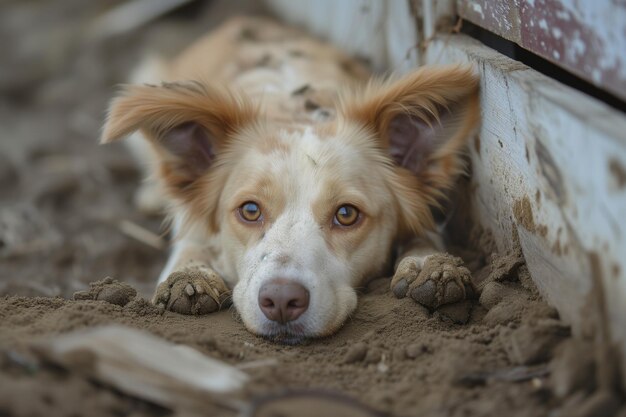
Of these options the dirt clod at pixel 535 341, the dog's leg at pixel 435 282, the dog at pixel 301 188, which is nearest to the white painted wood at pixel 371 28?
the dog at pixel 301 188

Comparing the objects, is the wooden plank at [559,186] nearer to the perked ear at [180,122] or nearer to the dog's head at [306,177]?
the dog's head at [306,177]

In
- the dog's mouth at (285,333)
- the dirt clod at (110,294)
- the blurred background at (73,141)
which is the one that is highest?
the dog's mouth at (285,333)

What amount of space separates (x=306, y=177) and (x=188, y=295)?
664 mm

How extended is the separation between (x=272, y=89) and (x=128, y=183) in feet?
5.82

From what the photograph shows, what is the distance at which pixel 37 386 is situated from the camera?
1.92 meters

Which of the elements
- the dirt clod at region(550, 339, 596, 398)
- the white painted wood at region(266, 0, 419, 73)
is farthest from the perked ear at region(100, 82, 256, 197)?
the dirt clod at region(550, 339, 596, 398)

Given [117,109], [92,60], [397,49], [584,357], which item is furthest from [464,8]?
[92,60]

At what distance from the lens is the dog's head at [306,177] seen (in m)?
2.81

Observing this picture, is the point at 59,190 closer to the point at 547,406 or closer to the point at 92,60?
the point at 92,60

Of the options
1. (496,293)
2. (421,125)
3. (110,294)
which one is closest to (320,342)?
(496,293)

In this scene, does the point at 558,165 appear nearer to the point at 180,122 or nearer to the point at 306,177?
the point at 306,177

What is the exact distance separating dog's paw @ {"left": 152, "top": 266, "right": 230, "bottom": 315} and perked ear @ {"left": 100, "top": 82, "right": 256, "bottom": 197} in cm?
64

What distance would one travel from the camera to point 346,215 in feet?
10.3

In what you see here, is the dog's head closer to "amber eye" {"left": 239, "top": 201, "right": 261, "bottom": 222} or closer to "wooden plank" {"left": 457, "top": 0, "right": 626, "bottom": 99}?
"amber eye" {"left": 239, "top": 201, "right": 261, "bottom": 222}
